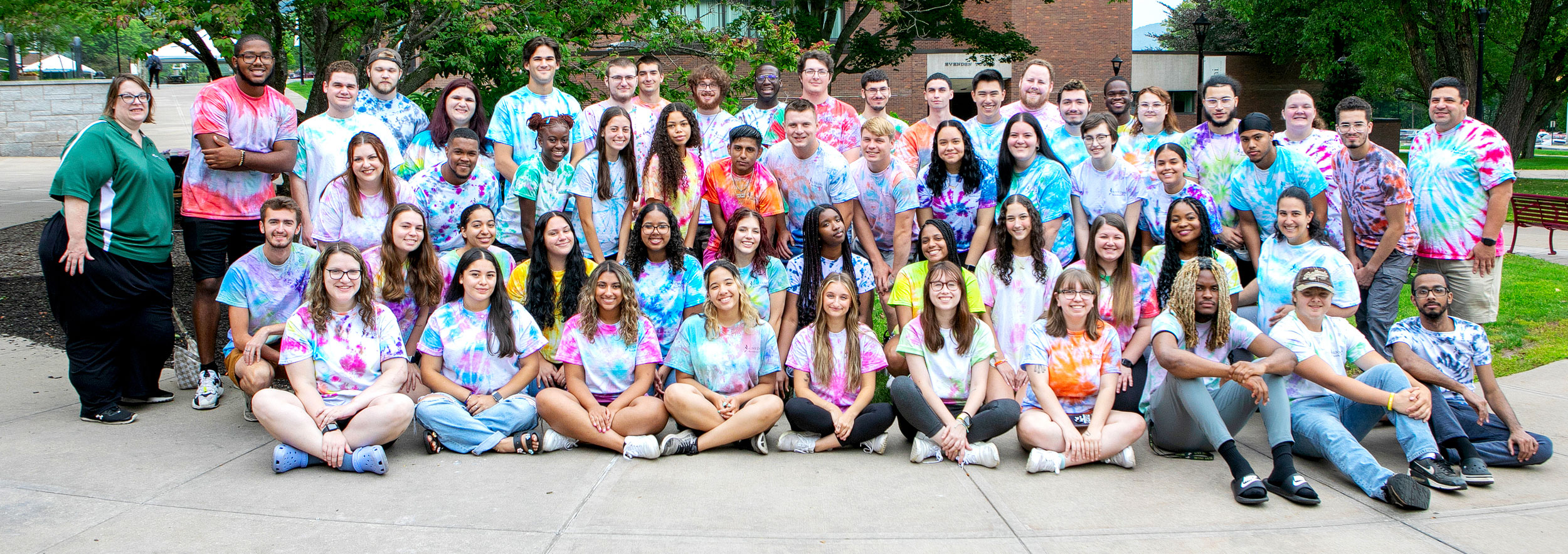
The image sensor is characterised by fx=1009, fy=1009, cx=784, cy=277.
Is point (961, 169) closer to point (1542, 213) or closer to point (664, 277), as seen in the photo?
point (664, 277)

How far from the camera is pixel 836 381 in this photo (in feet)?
16.4

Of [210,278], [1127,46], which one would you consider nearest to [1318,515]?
[210,278]

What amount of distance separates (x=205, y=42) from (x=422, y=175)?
7.39 meters

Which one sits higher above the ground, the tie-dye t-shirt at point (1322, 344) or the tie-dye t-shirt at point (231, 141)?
the tie-dye t-shirt at point (231, 141)

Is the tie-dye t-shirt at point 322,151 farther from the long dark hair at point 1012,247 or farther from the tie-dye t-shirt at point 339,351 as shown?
the long dark hair at point 1012,247

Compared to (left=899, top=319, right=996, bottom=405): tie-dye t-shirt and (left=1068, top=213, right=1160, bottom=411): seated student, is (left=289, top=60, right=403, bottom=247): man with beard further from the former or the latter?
(left=1068, top=213, right=1160, bottom=411): seated student

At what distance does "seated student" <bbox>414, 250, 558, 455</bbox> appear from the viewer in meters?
4.84

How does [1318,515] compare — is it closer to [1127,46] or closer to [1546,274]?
[1546,274]

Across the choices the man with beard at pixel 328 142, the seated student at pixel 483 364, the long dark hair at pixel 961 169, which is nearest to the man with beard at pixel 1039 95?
the long dark hair at pixel 961 169

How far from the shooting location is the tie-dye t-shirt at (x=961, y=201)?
601cm

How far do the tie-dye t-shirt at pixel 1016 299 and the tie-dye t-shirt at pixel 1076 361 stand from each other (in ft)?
1.53

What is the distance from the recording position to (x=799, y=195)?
6031 mm

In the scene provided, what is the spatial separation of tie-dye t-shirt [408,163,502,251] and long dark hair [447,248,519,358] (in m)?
0.83

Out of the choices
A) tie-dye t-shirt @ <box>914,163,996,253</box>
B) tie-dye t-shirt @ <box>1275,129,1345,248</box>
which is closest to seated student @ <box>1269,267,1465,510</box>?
tie-dye t-shirt @ <box>1275,129,1345,248</box>
